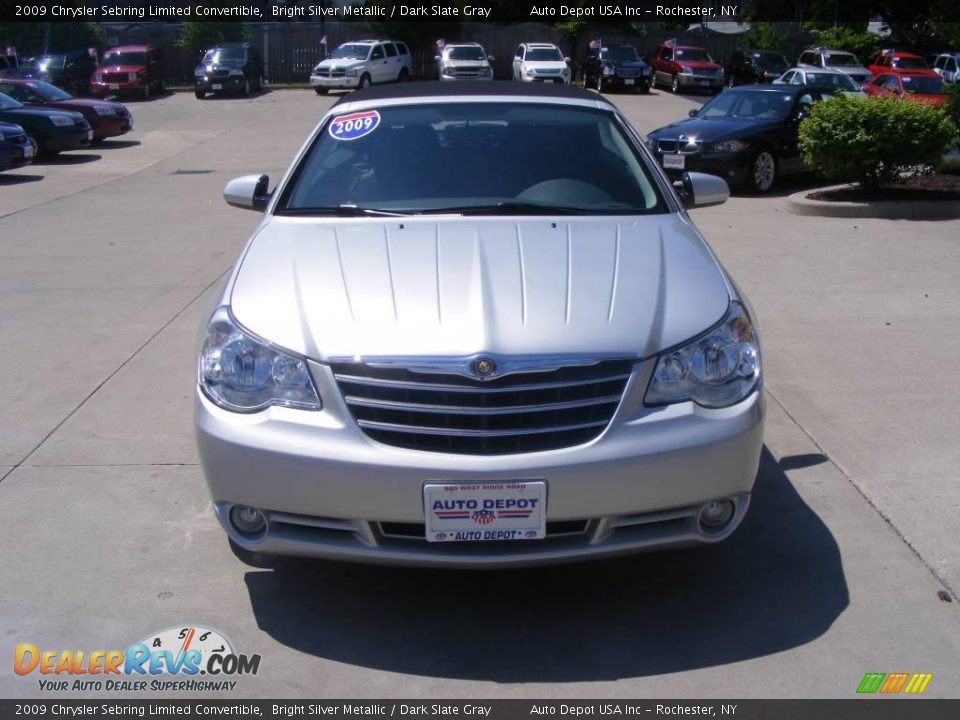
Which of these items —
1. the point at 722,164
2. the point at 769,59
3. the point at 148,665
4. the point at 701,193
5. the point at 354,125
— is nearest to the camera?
the point at 148,665

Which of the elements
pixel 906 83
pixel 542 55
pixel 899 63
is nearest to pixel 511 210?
pixel 906 83

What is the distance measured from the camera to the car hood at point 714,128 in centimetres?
1398

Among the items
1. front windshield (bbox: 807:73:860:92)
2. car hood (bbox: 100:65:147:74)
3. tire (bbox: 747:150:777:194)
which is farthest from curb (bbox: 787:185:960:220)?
car hood (bbox: 100:65:147:74)

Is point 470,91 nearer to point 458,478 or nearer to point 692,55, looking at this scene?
point 458,478

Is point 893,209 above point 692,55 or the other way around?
above

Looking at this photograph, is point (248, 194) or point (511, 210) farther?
point (248, 194)

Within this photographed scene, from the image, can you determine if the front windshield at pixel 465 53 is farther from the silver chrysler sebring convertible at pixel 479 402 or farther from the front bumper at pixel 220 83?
the silver chrysler sebring convertible at pixel 479 402

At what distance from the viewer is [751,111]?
14977mm

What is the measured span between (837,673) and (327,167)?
123 inches

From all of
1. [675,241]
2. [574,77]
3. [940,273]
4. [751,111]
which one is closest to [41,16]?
[574,77]

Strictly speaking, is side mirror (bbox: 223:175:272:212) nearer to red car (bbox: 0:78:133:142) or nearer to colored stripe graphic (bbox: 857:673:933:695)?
colored stripe graphic (bbox: 857:673:933:695)

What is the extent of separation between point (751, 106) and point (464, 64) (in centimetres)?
2052

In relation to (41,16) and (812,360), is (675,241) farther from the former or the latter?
(41,16)

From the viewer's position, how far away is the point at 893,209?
11633mm
